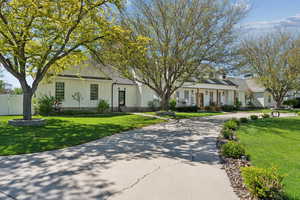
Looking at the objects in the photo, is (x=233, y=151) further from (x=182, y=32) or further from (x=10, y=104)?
(x=10, y=104)

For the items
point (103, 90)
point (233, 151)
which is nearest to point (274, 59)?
point (103, 90)

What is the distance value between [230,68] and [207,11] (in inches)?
170

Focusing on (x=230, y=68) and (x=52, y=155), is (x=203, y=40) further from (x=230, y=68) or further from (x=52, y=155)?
(x=52, y=155)

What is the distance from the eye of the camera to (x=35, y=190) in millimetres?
3564

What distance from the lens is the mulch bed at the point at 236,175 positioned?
343 centimetres

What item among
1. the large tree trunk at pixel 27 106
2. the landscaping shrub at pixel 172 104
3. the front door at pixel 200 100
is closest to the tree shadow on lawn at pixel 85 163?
the large tree trunk at pixel 27 106

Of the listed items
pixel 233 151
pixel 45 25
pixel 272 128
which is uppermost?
pixel 45 25

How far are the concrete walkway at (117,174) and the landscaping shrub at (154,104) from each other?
56.1 ft

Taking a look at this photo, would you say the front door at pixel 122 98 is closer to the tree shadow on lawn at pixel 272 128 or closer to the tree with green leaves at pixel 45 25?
the tree with green leaves at pixel 45 25

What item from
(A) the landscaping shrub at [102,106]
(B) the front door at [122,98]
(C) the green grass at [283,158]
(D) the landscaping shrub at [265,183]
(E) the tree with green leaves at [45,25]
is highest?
(E) the tree with green leaves at [45,25]

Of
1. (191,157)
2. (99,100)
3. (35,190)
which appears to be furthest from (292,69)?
(35,190)

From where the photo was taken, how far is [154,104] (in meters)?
24.2

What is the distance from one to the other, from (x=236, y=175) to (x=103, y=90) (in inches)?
722

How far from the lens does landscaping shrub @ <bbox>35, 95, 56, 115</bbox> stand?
52.6 feet
